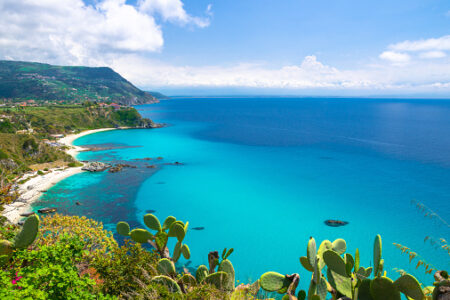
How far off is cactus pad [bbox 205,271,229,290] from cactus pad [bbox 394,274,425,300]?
8492mm

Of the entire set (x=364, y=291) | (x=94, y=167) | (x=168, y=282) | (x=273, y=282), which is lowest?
(x=94, y=167)

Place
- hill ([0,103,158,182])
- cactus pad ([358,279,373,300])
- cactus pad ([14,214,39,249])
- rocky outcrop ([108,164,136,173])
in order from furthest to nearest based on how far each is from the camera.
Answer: rocky outcrop ([108,164,136,173]), hill ([0,103,158,182]), cactus pad ([14,214,39,249]), cactus pad ([358,279,373,300])

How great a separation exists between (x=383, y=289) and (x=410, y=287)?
0.84 meters

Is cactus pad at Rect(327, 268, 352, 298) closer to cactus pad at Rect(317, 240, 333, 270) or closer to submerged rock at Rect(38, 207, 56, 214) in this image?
cactus pad at Rect(317, 240, 333, 270)

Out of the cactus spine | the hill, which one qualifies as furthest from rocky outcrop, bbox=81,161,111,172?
the cactus spine

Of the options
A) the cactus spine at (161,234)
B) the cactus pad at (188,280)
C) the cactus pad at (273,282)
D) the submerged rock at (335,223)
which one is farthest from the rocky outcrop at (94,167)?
the cactus pad at (273,282)

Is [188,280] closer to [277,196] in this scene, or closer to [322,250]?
[322,250]

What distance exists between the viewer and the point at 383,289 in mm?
8414

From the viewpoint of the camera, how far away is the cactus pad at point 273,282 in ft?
36.4

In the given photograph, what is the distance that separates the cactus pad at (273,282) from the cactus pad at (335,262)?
2.83 metres

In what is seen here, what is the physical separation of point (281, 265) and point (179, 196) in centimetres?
2534

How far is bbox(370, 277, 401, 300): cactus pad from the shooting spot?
27.1 ft

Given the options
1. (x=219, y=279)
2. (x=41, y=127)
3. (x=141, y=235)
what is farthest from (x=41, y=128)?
(x=219, y=279)

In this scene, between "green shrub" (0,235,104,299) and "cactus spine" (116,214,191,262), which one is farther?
"cactus spine" (116,214,191,262)
